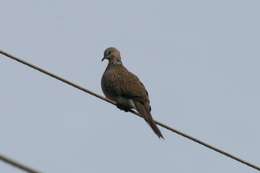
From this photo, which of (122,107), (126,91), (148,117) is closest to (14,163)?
(148,117)

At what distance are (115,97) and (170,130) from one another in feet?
10.8

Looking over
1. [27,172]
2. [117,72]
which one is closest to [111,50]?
[117,72]

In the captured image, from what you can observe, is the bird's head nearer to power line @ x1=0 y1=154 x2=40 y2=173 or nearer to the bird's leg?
the bird's leg

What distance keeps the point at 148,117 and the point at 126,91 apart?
984 millimetres

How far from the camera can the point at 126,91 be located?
8.37m

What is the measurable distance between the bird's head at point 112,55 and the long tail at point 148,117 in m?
1.92

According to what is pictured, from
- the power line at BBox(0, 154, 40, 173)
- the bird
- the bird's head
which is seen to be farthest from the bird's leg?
the power line at BBox(0, 154, 40, 173)

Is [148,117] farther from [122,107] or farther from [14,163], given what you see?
[14,163]

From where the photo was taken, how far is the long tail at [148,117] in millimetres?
7137

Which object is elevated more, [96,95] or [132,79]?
[132,79]

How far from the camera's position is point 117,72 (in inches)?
363

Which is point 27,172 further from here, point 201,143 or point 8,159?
point 201,143

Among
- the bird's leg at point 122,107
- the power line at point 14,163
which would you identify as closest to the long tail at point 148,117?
the bird's leg at point 122,107

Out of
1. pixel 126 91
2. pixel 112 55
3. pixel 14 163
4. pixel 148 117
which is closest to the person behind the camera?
pixel 14 163
